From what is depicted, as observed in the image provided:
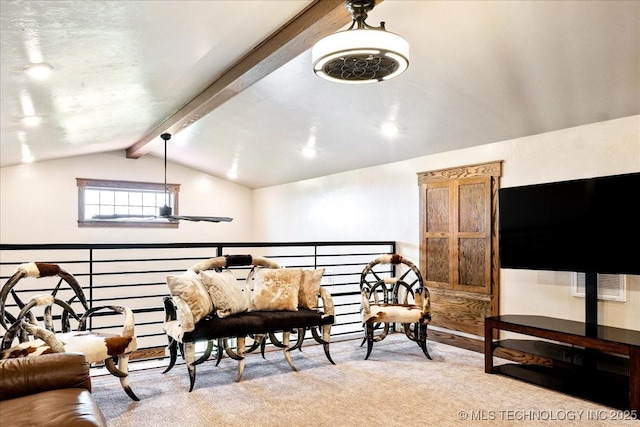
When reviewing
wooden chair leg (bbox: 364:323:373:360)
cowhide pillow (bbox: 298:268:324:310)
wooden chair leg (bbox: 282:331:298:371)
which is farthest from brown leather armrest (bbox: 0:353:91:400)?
wooden chair leg (bbox: 364:323:373:360)

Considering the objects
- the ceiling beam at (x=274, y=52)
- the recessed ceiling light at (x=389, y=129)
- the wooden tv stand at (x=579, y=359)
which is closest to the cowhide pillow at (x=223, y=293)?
the ceiling beam at (x=274, y=52)

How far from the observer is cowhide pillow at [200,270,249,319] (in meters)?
3.67

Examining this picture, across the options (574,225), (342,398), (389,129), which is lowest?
(342,398)

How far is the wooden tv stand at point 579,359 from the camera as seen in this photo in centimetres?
308

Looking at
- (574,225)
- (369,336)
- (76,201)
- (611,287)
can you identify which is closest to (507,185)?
(574,225)

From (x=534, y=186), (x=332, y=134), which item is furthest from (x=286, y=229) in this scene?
(x=534, y=186)

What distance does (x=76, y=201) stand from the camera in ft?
24.8

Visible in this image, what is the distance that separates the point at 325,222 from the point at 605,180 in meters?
4.31

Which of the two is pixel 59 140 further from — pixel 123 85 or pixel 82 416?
pixel 82 416

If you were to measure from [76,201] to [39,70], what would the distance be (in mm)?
4923

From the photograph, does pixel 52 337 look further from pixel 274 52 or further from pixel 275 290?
pixel 274 52

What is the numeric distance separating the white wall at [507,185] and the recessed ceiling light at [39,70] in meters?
3.88

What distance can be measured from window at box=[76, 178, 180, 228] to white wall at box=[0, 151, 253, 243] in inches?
3.5

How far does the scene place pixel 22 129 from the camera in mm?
4867
